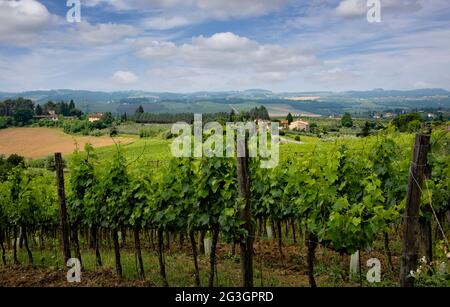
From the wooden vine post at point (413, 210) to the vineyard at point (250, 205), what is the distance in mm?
84

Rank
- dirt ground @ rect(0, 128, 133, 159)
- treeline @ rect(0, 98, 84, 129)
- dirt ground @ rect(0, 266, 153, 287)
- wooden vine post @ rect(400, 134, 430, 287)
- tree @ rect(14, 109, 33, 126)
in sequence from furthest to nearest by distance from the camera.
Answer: tree @ rect(14, 109, 33, 126)
treeline @ rect(0, 98, 84, 129)
dirt ground @ rect(0, 128, 133, 159)
dirt ground @ rect(0, 266, 153, 287)
wooden vine post @ rect(400, 134, 430, 287)

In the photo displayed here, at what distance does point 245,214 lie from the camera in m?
6.02

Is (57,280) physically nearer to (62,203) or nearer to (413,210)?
(62,203)

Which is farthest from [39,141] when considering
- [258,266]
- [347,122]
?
[258,266]

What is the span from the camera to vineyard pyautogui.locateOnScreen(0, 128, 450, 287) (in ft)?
19.8

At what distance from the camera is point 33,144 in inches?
2621

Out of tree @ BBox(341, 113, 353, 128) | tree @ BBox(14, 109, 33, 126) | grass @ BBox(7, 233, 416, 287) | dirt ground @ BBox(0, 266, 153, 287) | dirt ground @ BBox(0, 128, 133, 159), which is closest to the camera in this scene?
dirt ground @ BBox(0, 266, 153, 287)

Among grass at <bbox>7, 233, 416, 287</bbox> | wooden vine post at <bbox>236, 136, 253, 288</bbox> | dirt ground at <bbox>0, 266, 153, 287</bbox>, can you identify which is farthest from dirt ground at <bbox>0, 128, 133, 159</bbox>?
wooden vine post at <bbox>236, 136, 253, 288</bbox>

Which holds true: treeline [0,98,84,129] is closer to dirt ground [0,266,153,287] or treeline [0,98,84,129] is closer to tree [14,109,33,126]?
tree [14,109,33,126]

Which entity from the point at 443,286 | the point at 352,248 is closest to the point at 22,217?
the point at 352,248

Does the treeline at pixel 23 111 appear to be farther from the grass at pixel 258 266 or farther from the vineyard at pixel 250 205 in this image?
the vineyard at pixel 250 205

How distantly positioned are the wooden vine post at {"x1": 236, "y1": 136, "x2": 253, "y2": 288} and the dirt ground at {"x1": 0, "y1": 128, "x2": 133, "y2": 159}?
164 feet
